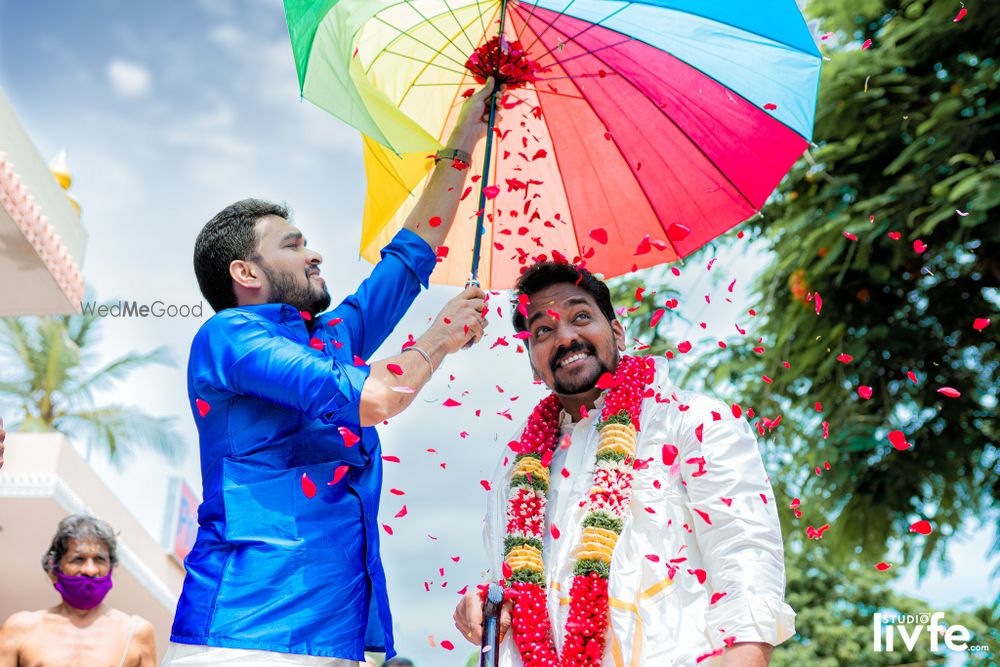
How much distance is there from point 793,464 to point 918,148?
2.97 m

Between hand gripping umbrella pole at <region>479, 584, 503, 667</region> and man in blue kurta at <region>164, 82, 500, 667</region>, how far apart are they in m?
0.35

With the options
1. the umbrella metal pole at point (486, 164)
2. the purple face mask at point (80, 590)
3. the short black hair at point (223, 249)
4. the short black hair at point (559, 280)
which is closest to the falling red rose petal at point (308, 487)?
the short black hair at point (223, 249)

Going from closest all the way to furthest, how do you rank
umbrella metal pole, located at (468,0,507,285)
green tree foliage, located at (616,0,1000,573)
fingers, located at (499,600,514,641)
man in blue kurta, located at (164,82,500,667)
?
1. man in blue kurta, located at (164,82,500,667)
2. fingers, located at (499,600,514,641)
3. umbrella metal pole, located at (468,0,507,285)
4. green tree foliage, located at (616,0,1000,573)

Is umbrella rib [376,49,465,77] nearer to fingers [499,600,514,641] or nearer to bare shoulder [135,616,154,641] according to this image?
fingers [499,600,514,641]

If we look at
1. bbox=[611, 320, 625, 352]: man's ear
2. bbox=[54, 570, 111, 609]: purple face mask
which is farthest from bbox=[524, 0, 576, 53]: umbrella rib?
bbox=[54, 570, 111, 609]: purple face mask

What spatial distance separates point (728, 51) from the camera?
3.79 m

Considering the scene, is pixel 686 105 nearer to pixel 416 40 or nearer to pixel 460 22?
pixel 460 22

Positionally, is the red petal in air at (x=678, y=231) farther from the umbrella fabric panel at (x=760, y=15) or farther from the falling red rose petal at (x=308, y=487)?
the falling red rose petal at (x=308, y=487)

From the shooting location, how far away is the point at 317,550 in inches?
→ 122

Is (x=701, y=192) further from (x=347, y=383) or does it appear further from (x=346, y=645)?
(x=346, y=645)

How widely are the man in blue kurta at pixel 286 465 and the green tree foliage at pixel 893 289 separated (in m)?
6.07

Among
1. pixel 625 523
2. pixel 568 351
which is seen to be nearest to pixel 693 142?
pixel 568 351

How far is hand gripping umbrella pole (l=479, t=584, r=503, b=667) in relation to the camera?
3.41m

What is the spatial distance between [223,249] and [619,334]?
4.91 feet
